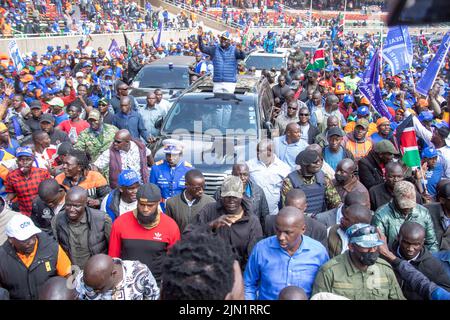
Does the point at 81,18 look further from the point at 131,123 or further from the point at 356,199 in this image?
the point at 356,199

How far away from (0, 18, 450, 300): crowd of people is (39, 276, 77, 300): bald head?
11 millimetres

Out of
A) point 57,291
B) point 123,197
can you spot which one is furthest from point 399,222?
point 57,291

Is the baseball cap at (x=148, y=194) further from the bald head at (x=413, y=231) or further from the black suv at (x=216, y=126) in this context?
the black suv at (x=216, y=126)

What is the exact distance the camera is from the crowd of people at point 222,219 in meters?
3.48

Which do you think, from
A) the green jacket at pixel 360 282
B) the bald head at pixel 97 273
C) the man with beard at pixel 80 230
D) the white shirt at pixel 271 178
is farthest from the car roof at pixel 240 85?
the bald head at pixel 97 273

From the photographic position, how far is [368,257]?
11.7 feet

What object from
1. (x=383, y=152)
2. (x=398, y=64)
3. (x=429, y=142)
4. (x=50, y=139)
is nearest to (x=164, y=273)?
(x=383, y=152)

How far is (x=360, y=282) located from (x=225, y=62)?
21.3 ft

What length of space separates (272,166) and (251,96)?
2754mm

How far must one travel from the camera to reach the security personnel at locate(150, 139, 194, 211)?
5758 mm

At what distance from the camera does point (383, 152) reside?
6027 mm

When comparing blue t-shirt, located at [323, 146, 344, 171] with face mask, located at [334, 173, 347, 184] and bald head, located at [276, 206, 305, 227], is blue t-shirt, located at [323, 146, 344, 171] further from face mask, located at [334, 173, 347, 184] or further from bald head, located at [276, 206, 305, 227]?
bald head, located at [276, 206, 305, 227]

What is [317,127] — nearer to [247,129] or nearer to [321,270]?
[247,129]
